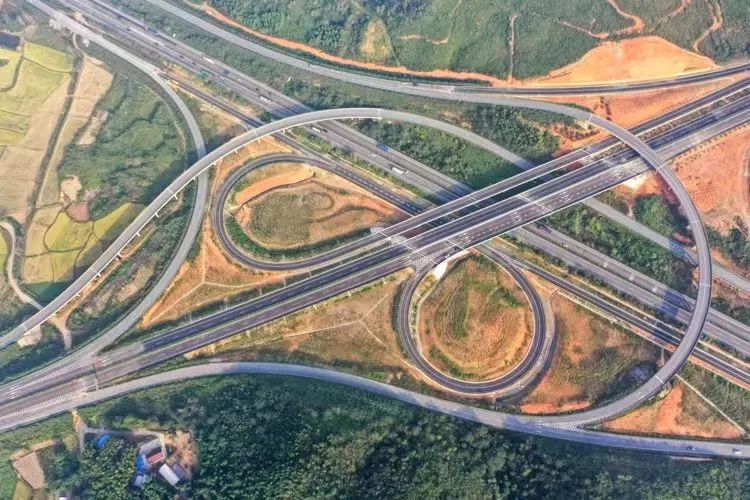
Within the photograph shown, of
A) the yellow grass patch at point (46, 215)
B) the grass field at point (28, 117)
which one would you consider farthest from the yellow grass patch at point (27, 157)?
the yellow grass patch at point (46, 215)

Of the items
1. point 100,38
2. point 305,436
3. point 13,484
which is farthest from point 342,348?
point 100,38

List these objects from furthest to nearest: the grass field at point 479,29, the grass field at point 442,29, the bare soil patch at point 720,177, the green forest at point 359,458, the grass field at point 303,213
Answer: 1. the grass field at point 442,29
2. the grass field at point 479,29
3. the grass field at point 303,213
4. the bare soil patch at point 720,177
5. the green forest at point 359,458

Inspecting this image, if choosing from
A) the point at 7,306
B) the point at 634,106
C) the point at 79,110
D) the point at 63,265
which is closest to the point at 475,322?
the point at 634,106

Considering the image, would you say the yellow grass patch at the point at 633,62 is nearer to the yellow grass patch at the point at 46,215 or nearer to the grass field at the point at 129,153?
the grass field at the point at 129,153

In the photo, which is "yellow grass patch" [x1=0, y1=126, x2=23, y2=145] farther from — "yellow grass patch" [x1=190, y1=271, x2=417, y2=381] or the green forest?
"yellow grass patch" [x1=190, y1=271, x2=417, y2=381]

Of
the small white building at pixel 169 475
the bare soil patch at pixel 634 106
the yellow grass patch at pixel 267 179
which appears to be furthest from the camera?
the yellow grass patch at pixel 267 179

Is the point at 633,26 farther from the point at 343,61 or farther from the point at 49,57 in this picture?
the point at 49,57

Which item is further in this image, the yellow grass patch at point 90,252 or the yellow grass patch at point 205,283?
the yellow grass patch at point 90,252
